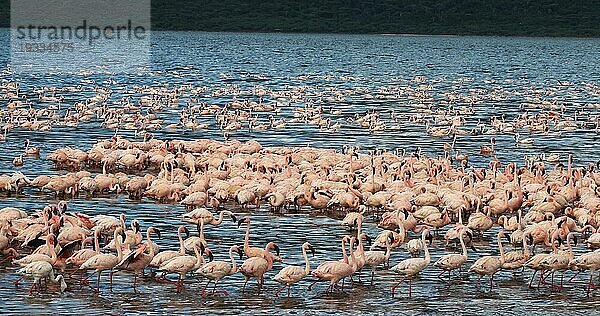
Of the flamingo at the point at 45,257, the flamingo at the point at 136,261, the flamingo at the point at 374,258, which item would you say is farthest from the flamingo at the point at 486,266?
the flamingo at the point at 45,257

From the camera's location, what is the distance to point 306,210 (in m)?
22.8

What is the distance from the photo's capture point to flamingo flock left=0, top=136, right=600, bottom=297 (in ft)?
55.6

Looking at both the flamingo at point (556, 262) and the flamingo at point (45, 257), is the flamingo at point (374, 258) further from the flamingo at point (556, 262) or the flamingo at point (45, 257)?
the flamingo at point (45, 257)

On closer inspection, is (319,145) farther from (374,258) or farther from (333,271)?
(333,271)

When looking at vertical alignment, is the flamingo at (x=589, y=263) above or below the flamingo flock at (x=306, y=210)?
below

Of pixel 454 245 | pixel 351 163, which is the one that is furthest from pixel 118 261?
pixel 351 163

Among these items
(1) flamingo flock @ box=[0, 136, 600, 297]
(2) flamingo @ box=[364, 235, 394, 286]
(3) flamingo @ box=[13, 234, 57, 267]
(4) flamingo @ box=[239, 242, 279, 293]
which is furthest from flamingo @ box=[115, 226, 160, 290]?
(2) flamingo @ box=[364, 235, 394, 286]

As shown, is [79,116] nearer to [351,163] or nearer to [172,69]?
[351,163]

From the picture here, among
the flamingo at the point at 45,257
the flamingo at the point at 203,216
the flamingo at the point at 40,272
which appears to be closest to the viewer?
the flamingo at the point at 40,272

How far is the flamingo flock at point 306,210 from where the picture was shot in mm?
16953

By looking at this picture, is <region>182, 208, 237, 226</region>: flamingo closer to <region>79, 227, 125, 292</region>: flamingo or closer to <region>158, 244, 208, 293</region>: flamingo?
<region>158, 244, 208, 293</region>: flamingo

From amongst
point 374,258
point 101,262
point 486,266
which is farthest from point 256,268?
point 486,266

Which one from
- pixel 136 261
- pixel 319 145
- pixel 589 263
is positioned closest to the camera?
pixel 136 261

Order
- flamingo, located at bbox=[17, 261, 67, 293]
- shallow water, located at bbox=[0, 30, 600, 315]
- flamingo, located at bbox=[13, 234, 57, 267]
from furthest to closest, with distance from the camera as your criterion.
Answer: flamingo, located at bbox=[13, 234, 57, 267] < shallow water, located at bbox=[0, 30, 600, 315] < flamingo, located at bbox=[17, 261, 67, 293]
